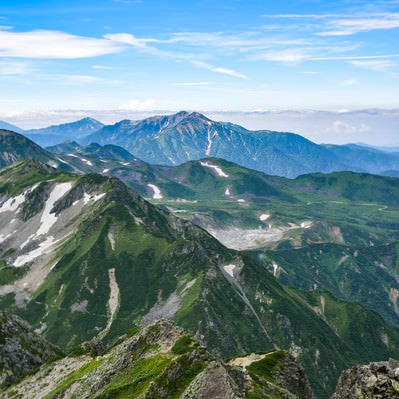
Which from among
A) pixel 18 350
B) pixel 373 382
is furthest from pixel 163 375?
pixel 18 350

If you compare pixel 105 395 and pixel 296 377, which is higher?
pixel 105 395

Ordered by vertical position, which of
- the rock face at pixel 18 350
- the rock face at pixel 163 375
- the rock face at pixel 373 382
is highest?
the rock face at pixel 373 382

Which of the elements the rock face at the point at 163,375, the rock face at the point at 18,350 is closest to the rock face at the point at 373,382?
the rock face at the point at 163,375

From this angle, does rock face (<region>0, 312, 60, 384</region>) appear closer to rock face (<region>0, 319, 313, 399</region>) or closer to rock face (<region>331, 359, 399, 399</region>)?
rock face (<region>0, 319, 313, 399</region>)

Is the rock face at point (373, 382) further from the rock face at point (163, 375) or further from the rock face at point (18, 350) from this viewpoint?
the rock face at point (18, 350)

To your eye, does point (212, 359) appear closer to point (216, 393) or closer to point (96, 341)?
point (216, 393)

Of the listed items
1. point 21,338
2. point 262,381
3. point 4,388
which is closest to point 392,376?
point 262,381
